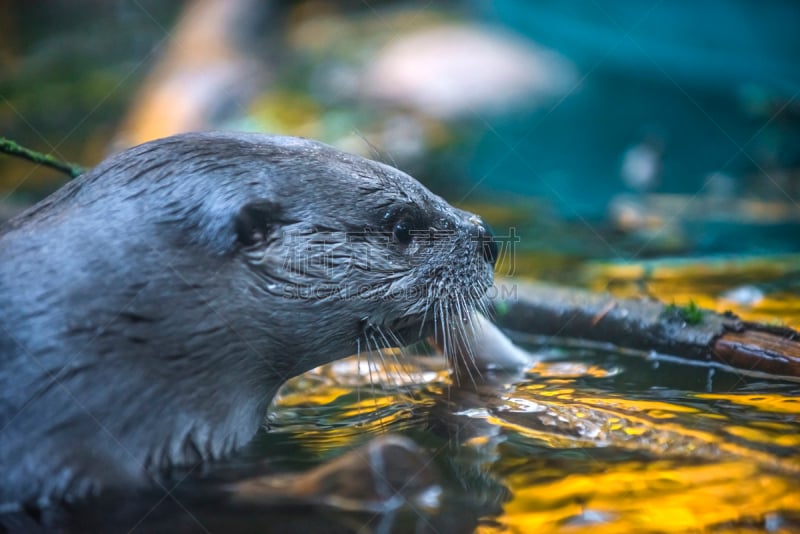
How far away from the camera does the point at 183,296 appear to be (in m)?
2.26

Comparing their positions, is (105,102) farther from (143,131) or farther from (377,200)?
(377,200)

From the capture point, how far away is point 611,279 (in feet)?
14.1

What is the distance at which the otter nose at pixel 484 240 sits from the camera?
2861 millimetres

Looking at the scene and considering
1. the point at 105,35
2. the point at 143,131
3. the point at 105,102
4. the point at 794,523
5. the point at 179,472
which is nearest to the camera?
the point at 794,523

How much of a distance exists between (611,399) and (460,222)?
77 centimetres

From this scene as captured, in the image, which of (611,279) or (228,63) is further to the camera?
(228,63)

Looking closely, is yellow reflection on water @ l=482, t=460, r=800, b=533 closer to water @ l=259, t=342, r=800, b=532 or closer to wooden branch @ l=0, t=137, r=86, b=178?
water @ l=259, t=342, r=800, b=532

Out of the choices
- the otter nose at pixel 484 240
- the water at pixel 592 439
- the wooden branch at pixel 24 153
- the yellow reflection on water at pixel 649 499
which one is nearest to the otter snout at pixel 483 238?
the otter nose at pixel 484 240

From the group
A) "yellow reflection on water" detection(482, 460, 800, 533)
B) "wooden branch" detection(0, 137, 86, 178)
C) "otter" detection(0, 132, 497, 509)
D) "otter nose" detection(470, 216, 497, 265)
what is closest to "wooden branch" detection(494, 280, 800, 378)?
"otter nose" detection(470, 216, 497, 265)

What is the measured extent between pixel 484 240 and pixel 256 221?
877 millimetres

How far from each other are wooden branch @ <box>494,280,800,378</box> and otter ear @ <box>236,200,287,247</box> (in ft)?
4.87

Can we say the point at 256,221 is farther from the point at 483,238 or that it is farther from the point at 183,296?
the point at 483,238

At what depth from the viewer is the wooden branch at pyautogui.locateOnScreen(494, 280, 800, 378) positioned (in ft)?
9.56

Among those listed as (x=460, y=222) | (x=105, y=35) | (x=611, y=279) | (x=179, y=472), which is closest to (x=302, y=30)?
(x=105, y=35)
